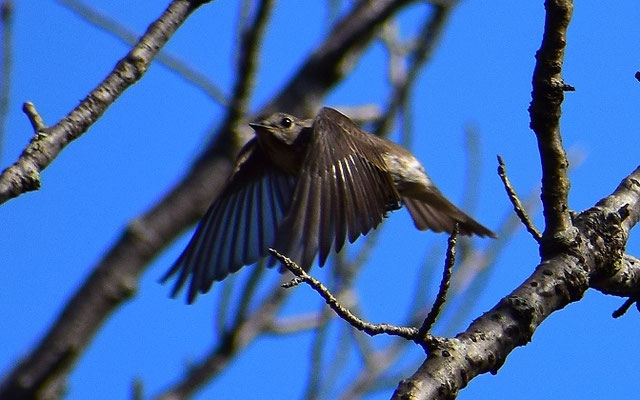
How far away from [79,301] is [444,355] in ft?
11.0

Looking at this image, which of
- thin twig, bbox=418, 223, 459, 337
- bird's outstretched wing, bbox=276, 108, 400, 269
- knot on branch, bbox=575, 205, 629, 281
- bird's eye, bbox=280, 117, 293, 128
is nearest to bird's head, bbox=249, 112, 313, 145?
bird's eye, bbox=280, 117, 293, 128

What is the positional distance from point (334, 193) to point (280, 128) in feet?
3.81

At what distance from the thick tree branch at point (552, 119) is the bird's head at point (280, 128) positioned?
3.07 metres

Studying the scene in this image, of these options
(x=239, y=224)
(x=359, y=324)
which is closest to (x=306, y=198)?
(x=239, y=224)

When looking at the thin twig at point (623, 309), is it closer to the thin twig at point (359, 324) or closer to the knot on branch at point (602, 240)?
the knot on branch at point (602, 240)

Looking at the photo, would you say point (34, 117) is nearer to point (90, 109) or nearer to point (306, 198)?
point (90, 109)

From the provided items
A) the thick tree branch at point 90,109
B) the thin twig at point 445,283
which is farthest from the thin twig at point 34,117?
the thin twig at point 445,283

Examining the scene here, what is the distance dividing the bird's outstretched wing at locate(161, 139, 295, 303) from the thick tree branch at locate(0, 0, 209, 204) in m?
2.86

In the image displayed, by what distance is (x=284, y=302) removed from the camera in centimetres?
668

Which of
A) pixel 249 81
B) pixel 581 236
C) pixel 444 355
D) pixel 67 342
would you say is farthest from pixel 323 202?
pixel 444 355

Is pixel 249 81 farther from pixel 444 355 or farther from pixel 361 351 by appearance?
pixel 444 355

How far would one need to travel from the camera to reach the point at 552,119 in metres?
2.93

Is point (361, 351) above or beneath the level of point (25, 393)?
above

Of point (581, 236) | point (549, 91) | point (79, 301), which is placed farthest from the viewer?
point (79, 301)
